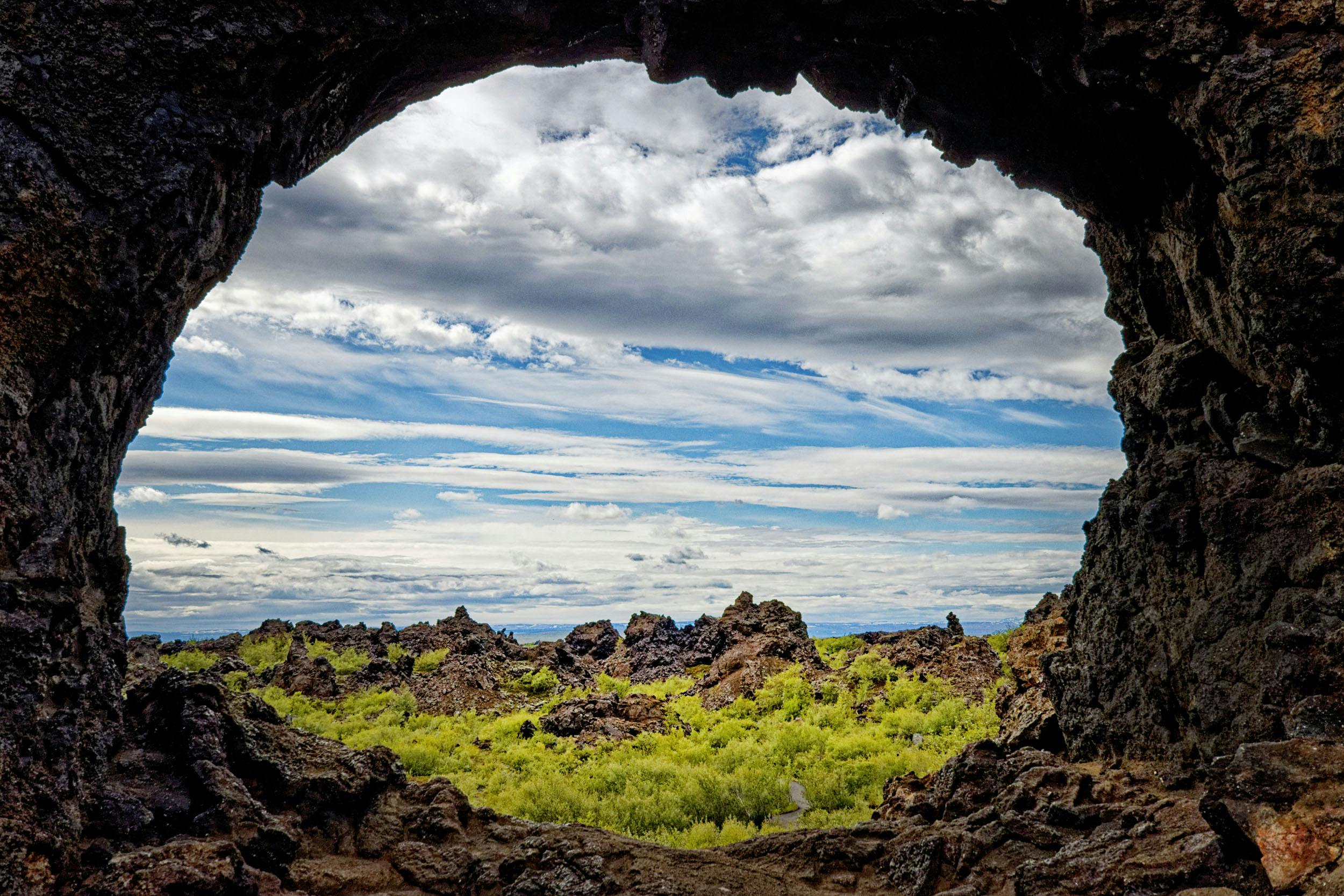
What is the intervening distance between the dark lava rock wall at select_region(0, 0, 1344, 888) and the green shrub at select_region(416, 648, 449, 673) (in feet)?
77.1

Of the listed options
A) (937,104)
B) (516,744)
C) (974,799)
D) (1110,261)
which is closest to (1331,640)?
(974,799)

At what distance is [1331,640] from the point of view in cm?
650

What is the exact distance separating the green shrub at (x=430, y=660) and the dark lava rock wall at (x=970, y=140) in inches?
926

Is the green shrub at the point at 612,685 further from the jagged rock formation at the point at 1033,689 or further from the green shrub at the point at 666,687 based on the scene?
the jagged rock formation at the point at 1033,689

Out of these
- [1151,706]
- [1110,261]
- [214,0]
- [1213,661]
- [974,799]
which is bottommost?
[974,799]

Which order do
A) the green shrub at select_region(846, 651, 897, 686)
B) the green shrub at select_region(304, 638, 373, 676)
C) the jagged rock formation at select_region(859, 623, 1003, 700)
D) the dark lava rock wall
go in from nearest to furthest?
the dark lava rock wall → the jagged rock formation at select_region(859, 623, 1003, 700) → the green shrub at select_region(846, 651, 897, 686) → the green shrub at select_region(304, 638, 373, 676)

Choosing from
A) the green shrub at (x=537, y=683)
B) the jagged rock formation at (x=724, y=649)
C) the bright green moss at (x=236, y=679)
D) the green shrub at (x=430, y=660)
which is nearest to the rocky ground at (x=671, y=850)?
the jagged rock formation at (x=724, y=649)

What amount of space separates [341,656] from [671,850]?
1034 inches

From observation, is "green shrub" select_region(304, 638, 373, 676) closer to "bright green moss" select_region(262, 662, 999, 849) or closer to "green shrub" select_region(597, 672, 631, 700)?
"bright green moss" select_region(262, 662, 999, 849)

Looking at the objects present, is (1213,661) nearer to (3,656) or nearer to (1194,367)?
(1194,367)

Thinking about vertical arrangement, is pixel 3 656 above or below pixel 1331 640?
below

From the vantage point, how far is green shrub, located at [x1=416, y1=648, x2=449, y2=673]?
1180 inches

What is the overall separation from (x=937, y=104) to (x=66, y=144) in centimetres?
904

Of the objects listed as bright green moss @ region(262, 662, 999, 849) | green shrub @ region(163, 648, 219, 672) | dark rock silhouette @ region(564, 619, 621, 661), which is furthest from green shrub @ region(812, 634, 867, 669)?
green shrub @ region(163, 648, 219, 672)
